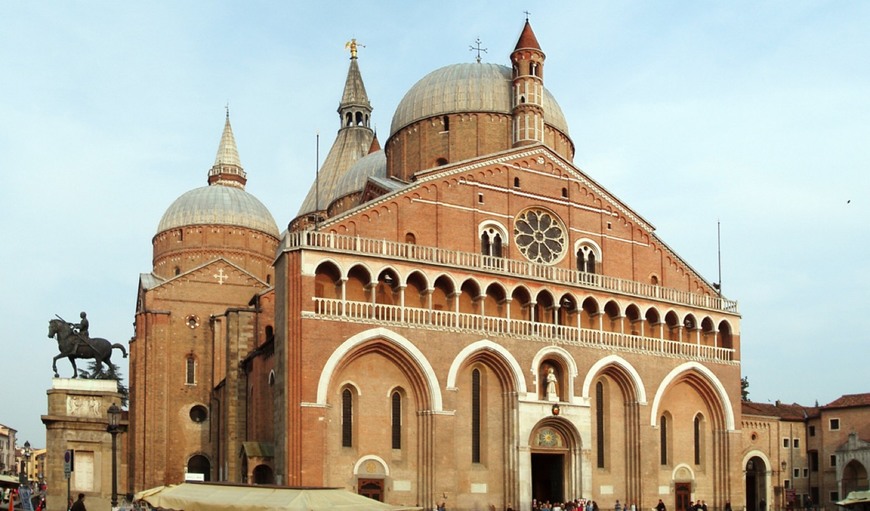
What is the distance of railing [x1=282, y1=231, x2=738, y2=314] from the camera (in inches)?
1415

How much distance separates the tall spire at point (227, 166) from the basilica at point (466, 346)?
1478cm

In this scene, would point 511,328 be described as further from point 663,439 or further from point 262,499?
point 262,499

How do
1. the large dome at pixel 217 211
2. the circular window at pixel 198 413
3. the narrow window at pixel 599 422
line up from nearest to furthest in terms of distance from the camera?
the narrow window at pixel 599 422 → the circular window at pixel 198 413 → the large dome at pixel 217 211

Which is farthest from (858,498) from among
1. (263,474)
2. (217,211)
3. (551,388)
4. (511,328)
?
(217,211)

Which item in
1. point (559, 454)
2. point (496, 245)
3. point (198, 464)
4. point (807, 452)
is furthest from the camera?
point (807, 452)

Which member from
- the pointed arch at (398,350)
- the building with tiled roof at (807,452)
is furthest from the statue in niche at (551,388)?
the building with tiled roof at (807,452)

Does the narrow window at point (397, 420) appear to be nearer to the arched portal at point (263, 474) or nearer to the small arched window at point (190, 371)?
the arched portal at point (263, 474)

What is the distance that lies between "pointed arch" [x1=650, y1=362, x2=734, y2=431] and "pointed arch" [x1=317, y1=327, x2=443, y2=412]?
34.5ft

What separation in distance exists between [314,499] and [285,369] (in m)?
15.2

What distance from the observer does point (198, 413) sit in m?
51.9

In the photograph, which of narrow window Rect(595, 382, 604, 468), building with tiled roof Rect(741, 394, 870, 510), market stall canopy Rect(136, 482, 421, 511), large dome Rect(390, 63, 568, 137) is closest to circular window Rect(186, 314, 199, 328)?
large dome Rect(390, 63, 568, 137)

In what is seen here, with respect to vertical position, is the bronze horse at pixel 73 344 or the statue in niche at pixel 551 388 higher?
the bronze horse at pixel 73 344

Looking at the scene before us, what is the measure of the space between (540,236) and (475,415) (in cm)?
790

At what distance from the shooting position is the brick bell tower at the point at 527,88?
44375 mm
